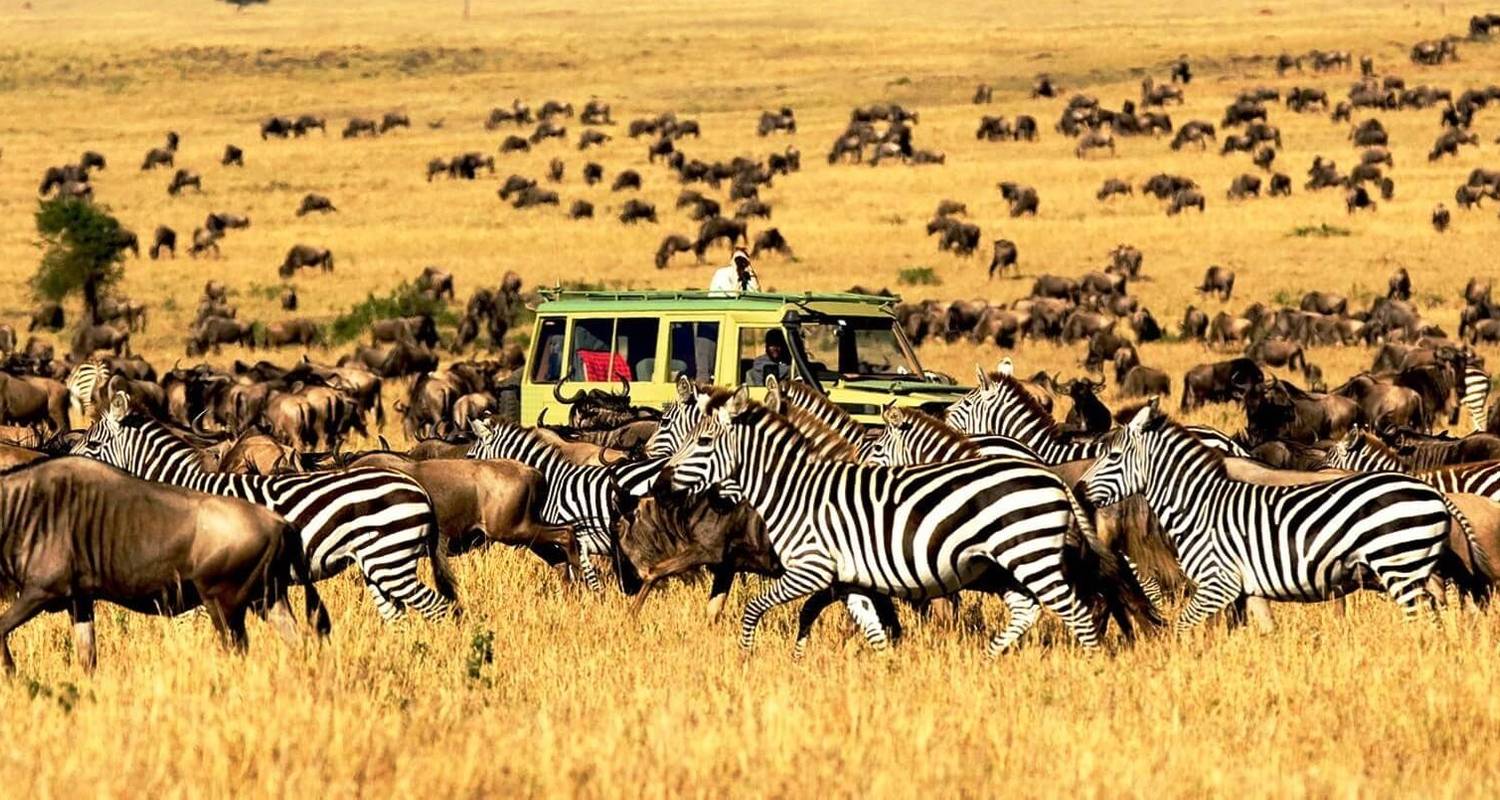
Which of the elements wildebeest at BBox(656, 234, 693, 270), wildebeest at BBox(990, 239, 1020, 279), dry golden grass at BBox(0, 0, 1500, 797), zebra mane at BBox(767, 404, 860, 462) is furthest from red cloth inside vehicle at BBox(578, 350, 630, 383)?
wildebeest at BBox(656, 234, 693, 270)

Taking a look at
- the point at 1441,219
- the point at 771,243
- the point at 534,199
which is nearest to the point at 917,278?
the point at 771,243

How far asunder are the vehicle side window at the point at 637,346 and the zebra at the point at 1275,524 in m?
6.00

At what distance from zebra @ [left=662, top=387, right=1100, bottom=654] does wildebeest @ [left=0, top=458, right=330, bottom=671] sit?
2412 millimetres

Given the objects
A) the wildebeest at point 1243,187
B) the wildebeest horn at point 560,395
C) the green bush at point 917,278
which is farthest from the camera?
the wildebeest at point 1243,187

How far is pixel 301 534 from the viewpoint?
37.6 ft

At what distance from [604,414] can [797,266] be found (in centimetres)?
3120

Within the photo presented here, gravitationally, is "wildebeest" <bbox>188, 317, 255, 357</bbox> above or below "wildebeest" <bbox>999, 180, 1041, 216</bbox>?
below

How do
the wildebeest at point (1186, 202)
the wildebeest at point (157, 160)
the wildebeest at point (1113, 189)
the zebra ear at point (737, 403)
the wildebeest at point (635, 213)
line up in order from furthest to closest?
the wildebeest at point (157, 160)
the wildebeest at point (1113, 189)
the wildebeest at point (635, 213)
the wildebeest at point (1186, 202)
the zebra ear at point (737, 403)

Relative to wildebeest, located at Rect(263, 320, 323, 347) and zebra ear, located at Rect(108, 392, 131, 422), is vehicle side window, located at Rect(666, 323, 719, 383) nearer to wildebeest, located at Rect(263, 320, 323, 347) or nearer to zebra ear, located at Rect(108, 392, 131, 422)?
zebra ear, located at Rect(108, 392, 131, 422)

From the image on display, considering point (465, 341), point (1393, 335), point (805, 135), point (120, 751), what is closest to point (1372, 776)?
point (120, 751)

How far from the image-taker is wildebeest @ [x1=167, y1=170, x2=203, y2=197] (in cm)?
6494

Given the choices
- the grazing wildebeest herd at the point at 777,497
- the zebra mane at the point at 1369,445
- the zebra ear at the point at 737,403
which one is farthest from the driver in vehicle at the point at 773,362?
the zebra ear at the point at 737,403

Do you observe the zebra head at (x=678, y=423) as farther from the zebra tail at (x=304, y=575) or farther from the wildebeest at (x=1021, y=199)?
the wildebeest at (x=1021, y=199)

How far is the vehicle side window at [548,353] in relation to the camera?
17.8 m
